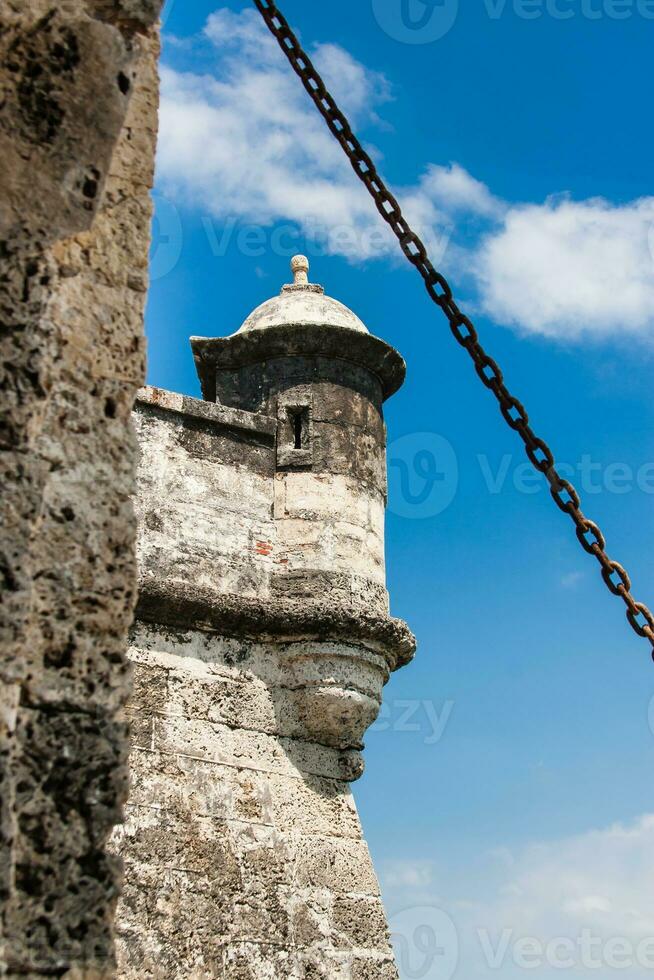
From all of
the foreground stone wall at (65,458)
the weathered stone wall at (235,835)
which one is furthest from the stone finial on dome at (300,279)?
the foreground stone wall at (65,458)

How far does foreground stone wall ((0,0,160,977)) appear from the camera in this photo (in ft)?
6.37

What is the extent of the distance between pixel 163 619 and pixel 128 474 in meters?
4.54

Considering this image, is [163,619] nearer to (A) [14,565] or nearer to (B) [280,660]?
(B) [280,660]

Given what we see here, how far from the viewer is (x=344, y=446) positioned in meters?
7.64

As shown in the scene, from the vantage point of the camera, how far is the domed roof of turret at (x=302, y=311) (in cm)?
791

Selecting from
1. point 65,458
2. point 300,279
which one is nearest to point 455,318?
point 65,458

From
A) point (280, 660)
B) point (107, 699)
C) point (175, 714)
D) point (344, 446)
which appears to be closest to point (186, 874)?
point (175, 714)

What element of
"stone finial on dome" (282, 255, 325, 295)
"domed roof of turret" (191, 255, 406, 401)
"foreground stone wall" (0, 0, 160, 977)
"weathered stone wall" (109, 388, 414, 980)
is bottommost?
"foreground stone wall" (0, 0, 160, 977)

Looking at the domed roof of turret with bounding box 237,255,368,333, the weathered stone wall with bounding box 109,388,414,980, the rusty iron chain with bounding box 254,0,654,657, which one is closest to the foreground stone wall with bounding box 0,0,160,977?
the rusty iron chain with bounding box 254,0,654,657

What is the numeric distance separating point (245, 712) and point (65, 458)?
15.5ft

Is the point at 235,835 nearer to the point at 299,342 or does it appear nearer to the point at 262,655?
the point at 262,655

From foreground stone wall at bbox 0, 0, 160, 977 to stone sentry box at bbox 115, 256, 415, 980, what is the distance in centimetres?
415

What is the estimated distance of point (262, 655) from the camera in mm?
6996

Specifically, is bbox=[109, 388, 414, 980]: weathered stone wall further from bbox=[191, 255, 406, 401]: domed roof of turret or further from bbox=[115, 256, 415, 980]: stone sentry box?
bbox=[191, 255, 406, 401]: domed roof of turret
